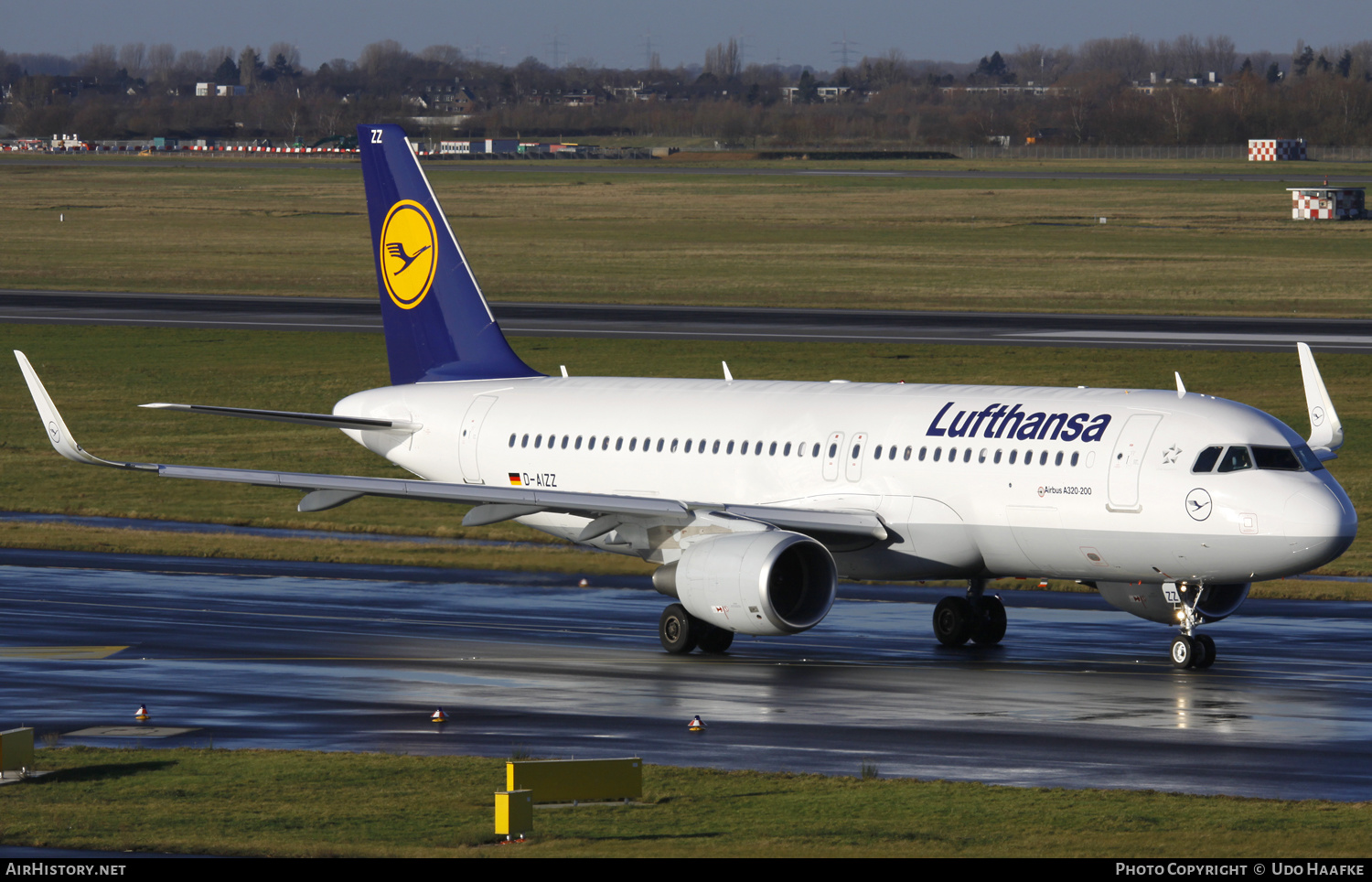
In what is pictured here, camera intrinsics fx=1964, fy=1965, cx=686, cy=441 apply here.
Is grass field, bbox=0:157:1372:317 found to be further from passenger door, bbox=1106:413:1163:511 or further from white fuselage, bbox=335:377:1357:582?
passenger door, bbox=1106:413:1163:511

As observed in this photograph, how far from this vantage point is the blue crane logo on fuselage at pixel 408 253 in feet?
138

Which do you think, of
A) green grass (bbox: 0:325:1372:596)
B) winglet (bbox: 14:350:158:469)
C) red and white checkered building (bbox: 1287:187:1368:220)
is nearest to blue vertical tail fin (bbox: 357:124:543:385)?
green grass (bbox: 0:325:1372:596)

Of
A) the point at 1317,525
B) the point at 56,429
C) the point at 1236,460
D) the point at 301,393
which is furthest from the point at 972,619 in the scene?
the point at 301,393

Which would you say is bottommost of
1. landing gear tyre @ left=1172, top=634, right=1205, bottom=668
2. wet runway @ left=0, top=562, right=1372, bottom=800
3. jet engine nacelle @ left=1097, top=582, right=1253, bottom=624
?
wet runway @ left=0, top=562, right=1372, bottom=800

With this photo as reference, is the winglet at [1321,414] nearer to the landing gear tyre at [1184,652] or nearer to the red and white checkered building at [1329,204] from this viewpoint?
the landing gear tyre at [1184,652]

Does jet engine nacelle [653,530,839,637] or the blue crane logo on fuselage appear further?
the blue crane logo on fuselage

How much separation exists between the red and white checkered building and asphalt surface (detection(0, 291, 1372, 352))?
2308 inches

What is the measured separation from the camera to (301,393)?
69438mm

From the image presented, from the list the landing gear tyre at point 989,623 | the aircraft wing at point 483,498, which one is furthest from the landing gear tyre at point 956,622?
the aircraft wing at point 483,498

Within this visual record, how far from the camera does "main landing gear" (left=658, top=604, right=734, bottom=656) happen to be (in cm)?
3388

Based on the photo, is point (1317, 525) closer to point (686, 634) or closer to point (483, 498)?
point (686, 634)

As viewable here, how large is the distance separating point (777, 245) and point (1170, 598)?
9790 cm

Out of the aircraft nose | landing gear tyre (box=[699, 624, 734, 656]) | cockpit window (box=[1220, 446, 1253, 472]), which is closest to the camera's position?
the aircraft nose

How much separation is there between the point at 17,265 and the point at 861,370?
68.9 meters
